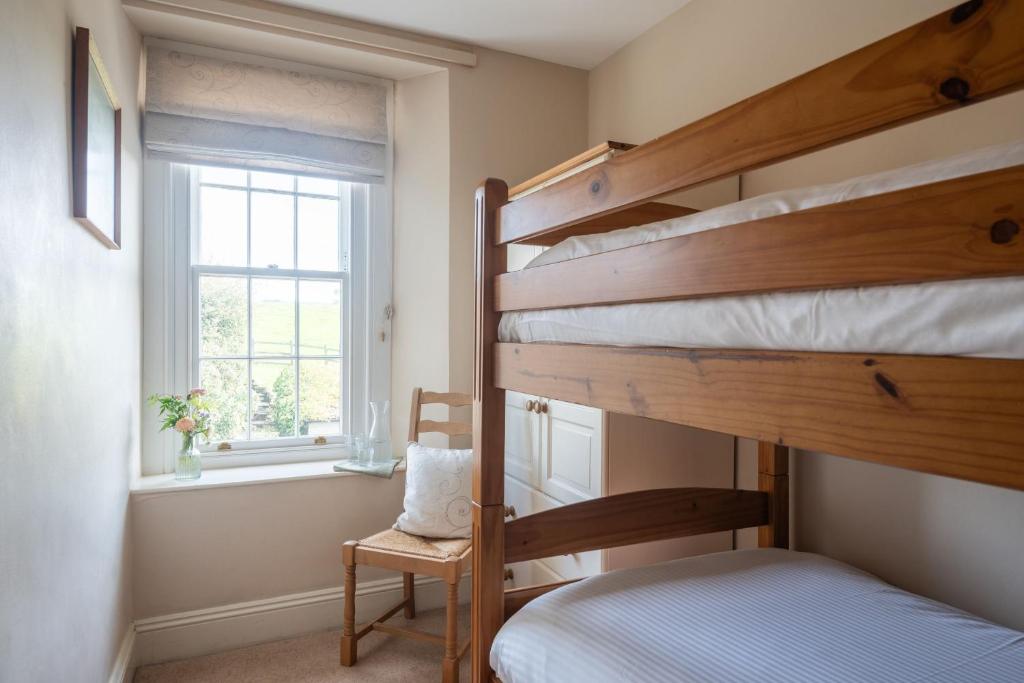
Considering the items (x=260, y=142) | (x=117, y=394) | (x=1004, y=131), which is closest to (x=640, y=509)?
(x=1004, y=131)

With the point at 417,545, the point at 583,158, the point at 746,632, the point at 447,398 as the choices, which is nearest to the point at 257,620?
the point at 417,545

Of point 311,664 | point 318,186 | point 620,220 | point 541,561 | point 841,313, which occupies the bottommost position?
point 311,664

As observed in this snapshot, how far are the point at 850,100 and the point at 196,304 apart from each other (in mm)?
2553

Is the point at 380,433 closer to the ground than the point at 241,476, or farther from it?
farther from it

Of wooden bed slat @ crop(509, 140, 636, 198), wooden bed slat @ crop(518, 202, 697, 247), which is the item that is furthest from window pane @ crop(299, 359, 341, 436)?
wooden bed slat @ crop(518, 202, 697, 247)

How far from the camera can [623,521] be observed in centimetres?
153

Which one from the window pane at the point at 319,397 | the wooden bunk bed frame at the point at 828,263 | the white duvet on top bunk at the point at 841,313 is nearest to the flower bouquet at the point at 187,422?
the window pane at the point at 319,397

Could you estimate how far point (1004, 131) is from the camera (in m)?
1.34

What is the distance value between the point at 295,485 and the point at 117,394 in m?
0.75

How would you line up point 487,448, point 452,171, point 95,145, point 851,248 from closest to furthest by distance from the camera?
point 851,248
point 487,448
point 95,145
point 452,171

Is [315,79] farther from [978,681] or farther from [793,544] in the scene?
[978,681]

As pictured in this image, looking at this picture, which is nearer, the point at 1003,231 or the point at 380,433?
the point at 1003,231

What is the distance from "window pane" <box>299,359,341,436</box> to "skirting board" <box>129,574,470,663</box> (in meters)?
0.71

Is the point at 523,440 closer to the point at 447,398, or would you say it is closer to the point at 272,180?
the point at 447,398
